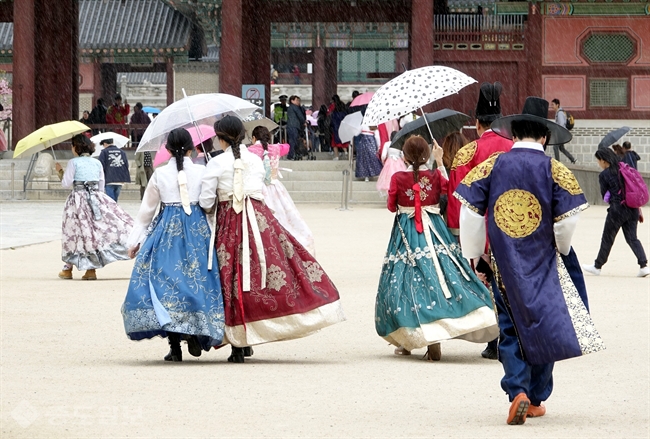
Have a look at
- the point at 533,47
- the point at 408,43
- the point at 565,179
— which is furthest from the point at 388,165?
the point at 565,179

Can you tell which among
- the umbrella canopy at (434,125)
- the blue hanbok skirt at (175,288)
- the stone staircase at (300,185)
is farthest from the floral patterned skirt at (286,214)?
the stone staircase at (300,185)

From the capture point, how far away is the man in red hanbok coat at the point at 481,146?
6.91m

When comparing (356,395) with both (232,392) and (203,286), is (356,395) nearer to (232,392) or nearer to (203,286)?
(232,392)

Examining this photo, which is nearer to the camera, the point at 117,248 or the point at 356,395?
the point at 356,395

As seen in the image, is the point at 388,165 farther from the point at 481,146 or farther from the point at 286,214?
the point at 481,146

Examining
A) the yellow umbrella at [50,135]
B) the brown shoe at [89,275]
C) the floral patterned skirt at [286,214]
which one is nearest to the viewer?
the floral patterned skirt at [286,214]

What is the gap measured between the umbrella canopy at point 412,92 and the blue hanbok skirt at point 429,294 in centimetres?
62

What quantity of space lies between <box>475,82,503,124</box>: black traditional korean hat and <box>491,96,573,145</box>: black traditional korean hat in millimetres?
1436

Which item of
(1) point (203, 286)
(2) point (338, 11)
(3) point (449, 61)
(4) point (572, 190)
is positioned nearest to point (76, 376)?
(1) point (203, 286)

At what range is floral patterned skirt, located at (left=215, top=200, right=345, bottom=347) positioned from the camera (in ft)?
22.9

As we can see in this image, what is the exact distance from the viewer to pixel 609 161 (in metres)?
11.4

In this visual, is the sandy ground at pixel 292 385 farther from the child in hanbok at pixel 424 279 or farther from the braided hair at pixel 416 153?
the braided hair at pixel 416 153

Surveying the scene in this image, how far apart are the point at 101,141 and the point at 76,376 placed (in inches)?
425

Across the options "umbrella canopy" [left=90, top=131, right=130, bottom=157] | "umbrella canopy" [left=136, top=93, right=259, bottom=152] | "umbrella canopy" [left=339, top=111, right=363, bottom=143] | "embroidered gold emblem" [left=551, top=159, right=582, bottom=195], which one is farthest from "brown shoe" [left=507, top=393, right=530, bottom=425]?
"umbrella canopy" [left=339, top=111, right=363, bottom=143]
